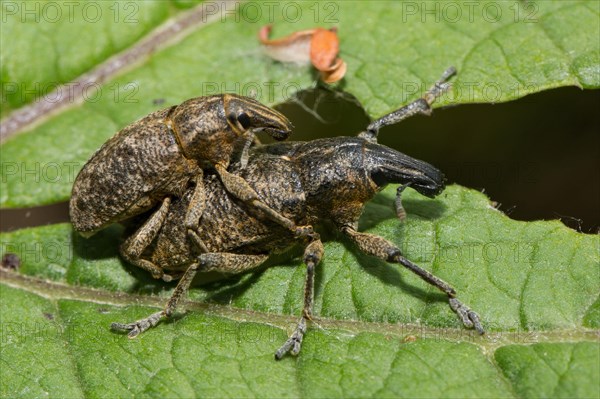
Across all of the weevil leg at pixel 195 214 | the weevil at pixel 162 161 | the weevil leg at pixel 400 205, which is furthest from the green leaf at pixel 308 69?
the weevil leg at pixel 195 214

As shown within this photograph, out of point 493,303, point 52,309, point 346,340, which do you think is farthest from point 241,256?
point 493,303

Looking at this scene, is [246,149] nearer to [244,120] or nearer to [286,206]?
[244,120]

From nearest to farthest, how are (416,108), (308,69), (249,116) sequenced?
1. (249,116)
2. (416,108)
3. (308,69)

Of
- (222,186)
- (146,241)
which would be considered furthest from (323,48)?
(146,241)

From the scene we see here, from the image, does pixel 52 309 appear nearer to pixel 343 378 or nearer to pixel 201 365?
pixel 201 365

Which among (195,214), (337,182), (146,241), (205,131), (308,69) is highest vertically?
(308,69)

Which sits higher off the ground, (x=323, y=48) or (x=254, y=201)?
(x=323, y=48)
